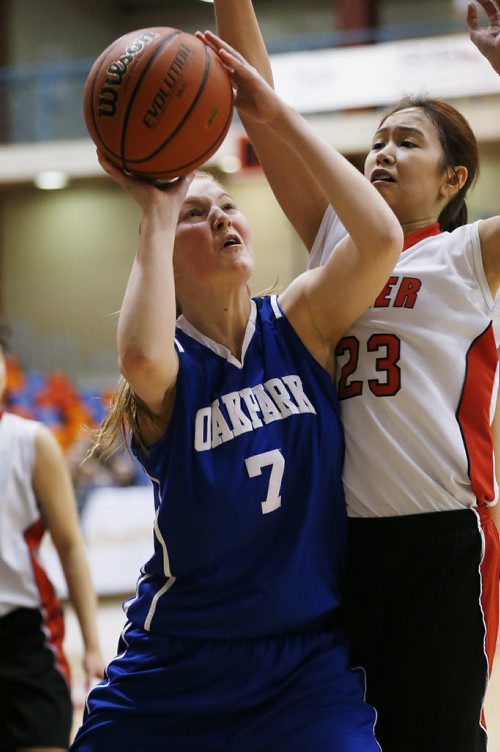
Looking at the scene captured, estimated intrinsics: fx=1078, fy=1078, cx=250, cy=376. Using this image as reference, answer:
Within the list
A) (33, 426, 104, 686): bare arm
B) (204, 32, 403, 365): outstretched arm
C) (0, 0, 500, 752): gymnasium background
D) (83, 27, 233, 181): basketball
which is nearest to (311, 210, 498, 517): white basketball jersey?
(204, 32, 403, 365): outstretched arm

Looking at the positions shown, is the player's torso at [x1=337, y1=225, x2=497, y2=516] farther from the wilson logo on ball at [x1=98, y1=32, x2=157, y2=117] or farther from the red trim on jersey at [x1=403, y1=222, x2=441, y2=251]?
the wilson logo on ball at [x1=98, y1=32, x2=157, y2=117]

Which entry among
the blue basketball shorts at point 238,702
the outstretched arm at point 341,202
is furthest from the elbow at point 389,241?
the blue basketball shorts at point 238,702

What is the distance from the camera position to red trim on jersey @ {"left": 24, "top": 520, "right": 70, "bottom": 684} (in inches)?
138

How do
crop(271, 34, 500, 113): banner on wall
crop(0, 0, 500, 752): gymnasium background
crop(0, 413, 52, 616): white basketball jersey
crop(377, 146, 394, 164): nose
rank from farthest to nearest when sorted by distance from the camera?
1. crop(0, 0, 500, 752): gymnasium background
2. crop(271, 34, 500, 113): banner on wall
3. crop(0, 413, 52, 616): white basketball jersey
4. crop(377, 146, 394, 164): nose

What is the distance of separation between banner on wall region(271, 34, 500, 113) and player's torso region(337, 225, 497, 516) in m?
9.56

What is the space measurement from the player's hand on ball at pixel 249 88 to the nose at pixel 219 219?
0.22 meters

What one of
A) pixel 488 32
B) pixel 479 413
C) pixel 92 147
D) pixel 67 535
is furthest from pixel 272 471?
pixel 92 147

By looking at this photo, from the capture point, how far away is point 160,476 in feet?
7.48

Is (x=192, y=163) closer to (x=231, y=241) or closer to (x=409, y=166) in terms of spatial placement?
(x=231, y=241)

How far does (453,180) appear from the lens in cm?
266

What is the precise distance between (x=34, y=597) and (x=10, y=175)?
39.4 feet

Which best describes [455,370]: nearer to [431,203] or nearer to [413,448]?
[413,448]

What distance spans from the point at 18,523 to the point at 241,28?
180cm

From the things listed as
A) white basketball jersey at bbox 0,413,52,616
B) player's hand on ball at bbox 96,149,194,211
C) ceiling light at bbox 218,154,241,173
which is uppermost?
player's hand on ball at bbox 96,149,194,211
